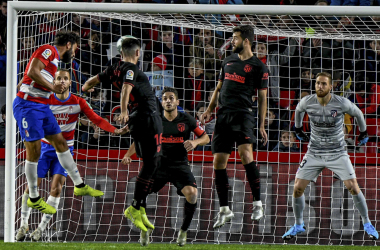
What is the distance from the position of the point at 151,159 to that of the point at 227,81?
1.26m

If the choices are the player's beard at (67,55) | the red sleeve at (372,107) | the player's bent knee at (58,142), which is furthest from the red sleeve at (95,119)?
the red sleeve at (372,107)

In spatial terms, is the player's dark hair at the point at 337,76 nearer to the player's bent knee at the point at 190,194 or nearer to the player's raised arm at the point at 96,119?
the player's bent knee at the point at 190,194

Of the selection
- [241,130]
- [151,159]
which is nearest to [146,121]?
[151,159]

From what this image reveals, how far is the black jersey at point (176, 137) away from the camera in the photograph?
712 cm

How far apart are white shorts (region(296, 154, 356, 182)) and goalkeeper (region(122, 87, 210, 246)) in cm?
125

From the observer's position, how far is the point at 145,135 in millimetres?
6086

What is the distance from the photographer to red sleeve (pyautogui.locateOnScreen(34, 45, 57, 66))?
6223 mm

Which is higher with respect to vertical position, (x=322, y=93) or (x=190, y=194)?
(x=322, y=93)

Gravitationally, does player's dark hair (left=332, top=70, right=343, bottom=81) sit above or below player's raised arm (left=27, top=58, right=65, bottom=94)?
above

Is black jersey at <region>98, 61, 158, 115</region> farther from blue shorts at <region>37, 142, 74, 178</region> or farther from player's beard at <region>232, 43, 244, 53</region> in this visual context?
blue shorts at <region>37, 142, 74, 178</region>

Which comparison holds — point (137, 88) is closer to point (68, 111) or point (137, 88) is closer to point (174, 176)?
point (174, 176)

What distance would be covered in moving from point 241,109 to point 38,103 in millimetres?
2148

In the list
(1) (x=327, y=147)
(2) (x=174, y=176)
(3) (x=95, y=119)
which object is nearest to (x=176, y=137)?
(2) (x=174, y=176)

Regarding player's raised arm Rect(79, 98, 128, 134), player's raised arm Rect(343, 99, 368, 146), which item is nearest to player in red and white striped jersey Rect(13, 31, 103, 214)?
player's raised arm Rect(79, 98, 128, 134)
